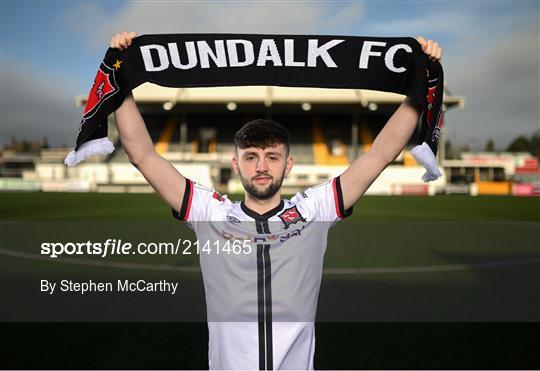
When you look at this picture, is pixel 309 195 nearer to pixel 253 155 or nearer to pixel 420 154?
pixel 253 155

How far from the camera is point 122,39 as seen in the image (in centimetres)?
275

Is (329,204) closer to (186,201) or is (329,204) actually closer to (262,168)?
(262,168)

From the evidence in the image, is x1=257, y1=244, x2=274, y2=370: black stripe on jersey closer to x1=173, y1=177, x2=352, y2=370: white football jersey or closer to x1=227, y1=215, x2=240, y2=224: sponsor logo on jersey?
x1=173, y1=177, x2=352, y2=370: white football jersey

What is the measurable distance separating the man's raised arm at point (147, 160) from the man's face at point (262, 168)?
15.0 inches

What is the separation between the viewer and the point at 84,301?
557cm

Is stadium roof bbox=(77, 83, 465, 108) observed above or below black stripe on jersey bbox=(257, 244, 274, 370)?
above

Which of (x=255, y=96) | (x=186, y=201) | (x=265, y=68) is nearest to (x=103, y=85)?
(x=186, y=201)

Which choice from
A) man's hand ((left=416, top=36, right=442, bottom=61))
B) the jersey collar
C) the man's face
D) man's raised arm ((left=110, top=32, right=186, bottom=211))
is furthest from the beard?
man's hand ((left=416, top=36, right=442, bottom=61))

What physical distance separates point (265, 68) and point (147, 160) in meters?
1.08

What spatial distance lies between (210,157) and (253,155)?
3530cm

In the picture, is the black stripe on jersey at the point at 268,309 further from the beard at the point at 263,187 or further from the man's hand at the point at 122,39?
the man's hand at the point at 122,39

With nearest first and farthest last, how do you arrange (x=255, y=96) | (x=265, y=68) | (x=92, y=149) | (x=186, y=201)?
(x=186, y=201), (x=92, y=149), (x=265, y=68), (x=255, y=96)

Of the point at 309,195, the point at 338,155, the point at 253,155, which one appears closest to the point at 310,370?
the point at 309,195

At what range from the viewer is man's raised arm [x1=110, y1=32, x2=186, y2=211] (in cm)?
254
